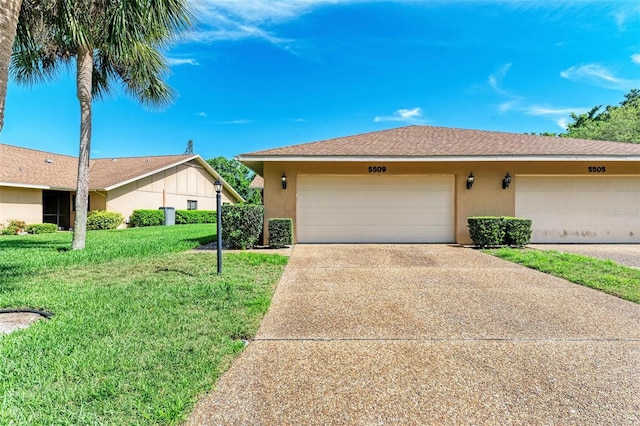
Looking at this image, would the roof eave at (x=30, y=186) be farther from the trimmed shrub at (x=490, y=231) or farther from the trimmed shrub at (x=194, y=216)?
the trimmed shrub at (x=490, y=231)

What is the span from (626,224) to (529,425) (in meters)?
11.6

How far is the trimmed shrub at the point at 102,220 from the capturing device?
17.0 metres

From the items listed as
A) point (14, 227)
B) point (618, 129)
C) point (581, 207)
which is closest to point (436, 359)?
point (581, 207)

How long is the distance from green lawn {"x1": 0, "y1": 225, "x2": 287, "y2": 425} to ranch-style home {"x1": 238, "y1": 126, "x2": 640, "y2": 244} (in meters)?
4.34

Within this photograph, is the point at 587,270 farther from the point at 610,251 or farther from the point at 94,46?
the point at 94,46

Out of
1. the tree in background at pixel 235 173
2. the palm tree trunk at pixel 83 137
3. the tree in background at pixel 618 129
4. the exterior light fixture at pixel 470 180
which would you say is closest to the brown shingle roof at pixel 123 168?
the palm tree trunk at pixel 83 137

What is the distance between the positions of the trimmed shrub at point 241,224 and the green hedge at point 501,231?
6.24 m

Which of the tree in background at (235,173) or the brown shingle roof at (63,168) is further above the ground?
the tree in background at (235,173)

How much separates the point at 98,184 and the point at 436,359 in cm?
2156

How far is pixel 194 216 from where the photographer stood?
23875 mm

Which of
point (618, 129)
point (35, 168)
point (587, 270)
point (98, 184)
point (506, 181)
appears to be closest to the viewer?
point (587, 270)

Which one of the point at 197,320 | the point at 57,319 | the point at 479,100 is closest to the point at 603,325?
the point at 197,320

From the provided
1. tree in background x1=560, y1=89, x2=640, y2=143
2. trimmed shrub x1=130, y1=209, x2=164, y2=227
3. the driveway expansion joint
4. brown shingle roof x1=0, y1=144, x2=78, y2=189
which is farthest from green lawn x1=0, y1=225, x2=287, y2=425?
tree in background x1=560, y1=89, x2=640, y2=143

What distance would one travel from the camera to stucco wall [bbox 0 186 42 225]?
49.4 ft
